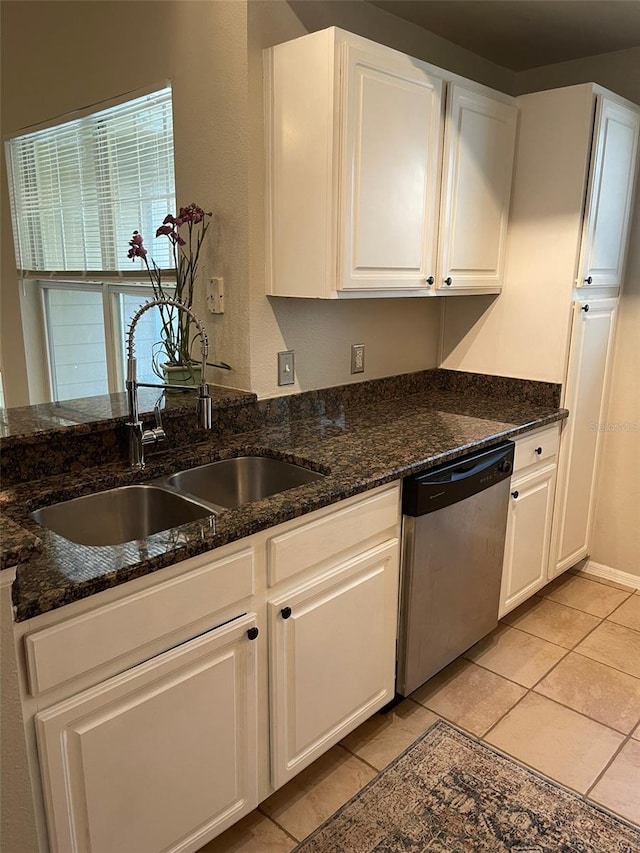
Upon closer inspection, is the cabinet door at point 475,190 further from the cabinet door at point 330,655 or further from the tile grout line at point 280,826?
the tile grout line at point 280,826

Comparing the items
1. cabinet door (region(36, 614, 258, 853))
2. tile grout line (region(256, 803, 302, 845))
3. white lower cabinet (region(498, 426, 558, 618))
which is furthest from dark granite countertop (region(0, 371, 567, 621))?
tile grout line (region(256, 803, 302, 845))

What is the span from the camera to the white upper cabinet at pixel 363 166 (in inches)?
76.8

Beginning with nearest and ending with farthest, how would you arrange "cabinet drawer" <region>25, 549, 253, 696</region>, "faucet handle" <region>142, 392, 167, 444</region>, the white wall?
"cabinet drawer" <region>25, 549, 253, 696</region>
"faucet handle" <region>142, 392, 167, 444</region>
the white wall

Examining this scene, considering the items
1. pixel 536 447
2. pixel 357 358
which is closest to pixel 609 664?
pixel 536 447

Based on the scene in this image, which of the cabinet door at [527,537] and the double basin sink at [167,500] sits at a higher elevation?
the double basin sink at [167,500]

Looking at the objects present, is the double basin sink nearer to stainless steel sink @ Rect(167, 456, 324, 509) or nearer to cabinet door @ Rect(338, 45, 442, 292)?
stainless steel sink @ Rect(167, 456, 324, 509)

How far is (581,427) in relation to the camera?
2.88m

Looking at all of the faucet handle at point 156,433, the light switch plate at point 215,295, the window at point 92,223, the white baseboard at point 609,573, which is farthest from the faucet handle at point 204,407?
the white baseboard at point 609,573

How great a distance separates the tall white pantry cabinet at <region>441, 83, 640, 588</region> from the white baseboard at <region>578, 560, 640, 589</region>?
1.09ft

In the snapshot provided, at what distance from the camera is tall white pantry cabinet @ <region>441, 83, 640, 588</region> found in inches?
99.8

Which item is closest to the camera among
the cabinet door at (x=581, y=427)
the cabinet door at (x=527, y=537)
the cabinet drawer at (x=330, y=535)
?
the cabinet drawer at (x=330, y=535)

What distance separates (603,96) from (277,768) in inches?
102

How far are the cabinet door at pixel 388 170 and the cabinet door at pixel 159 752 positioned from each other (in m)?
1.22

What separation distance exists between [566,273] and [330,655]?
5.77ft
